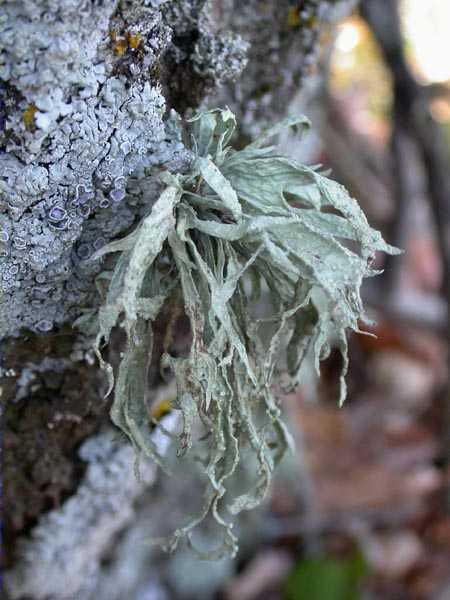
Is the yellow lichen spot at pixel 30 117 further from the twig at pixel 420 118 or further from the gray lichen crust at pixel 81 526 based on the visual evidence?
Result: the twig at pixel 420 118

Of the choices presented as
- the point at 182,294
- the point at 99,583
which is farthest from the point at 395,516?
the point at 182,294

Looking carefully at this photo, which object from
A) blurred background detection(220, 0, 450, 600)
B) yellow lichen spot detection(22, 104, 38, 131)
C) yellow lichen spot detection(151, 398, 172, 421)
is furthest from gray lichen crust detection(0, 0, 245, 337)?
blurred background detection(220, 0, 450, 600)

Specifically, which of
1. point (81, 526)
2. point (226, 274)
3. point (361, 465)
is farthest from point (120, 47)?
point (361, 465)

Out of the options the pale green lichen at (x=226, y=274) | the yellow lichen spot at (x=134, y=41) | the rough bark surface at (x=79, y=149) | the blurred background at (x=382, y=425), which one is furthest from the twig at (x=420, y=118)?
the yellow lichen spot at (x=134, y=41)

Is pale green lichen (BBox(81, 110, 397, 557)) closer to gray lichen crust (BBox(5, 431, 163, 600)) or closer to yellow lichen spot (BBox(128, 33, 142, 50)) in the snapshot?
yellow lichen spot (BBox(128, 33, 142, 50))

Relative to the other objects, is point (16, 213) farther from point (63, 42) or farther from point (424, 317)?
point (424, 317)
